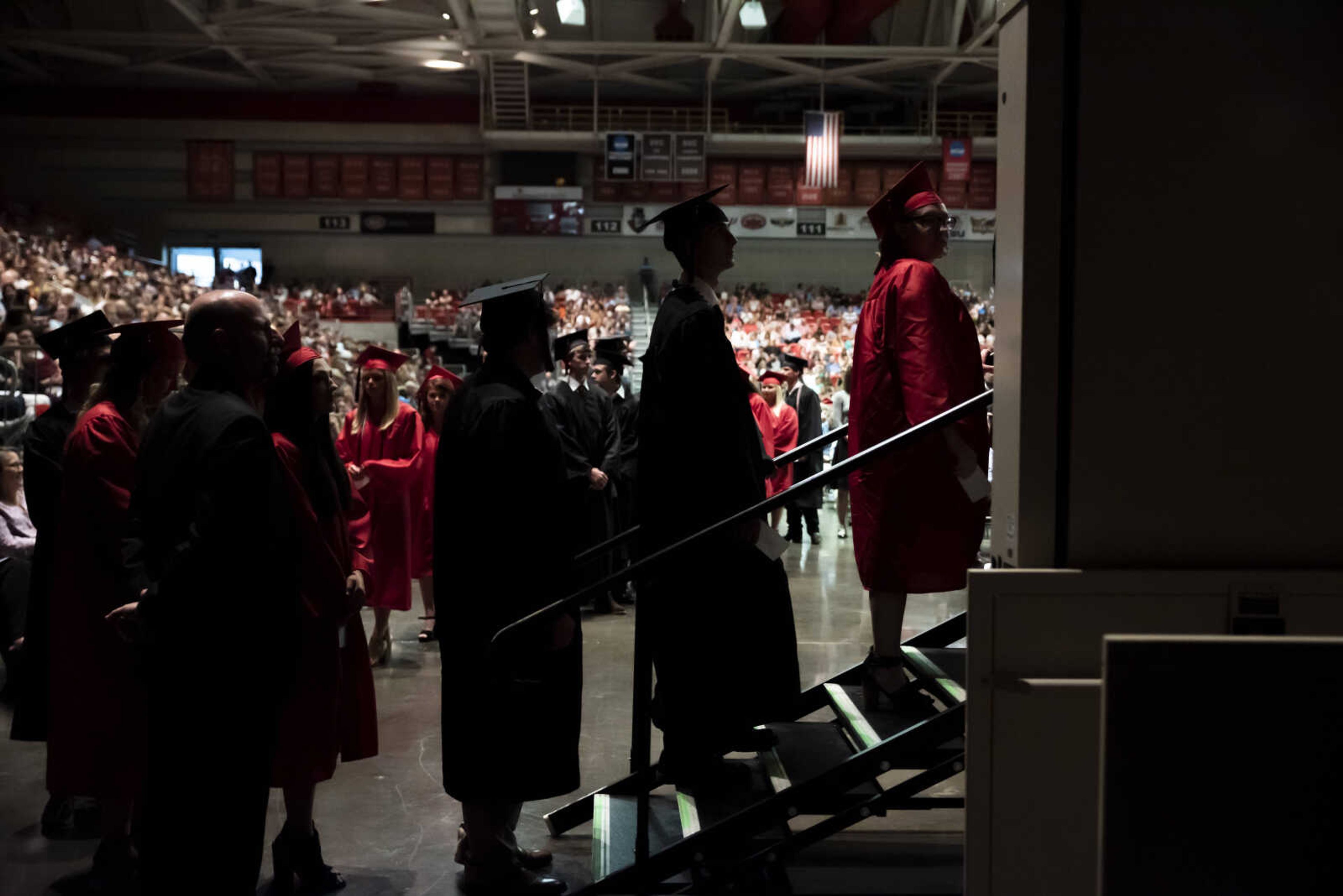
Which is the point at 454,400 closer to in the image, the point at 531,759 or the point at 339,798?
the point at 531,759

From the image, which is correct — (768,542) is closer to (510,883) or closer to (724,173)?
(510,883)

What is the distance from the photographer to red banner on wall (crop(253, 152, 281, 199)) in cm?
2744

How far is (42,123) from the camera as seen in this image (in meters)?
27.0

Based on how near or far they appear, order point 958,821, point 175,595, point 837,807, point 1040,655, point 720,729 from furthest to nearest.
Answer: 1. point 958,821
2. point 720,729
3. point 837,807
4. point 175,595
5. point 1040,655

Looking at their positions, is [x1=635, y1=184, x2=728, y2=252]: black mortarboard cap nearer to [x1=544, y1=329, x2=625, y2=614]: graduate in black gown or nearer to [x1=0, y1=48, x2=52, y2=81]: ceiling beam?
[x1=544, y1=329, x2=625, y2=614]: graduate in black gown

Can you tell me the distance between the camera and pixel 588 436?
7852mm

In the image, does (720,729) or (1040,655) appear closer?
(1040,655)

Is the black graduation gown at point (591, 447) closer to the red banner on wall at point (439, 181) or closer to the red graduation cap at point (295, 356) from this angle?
the red graduation cap at point (295, 356)

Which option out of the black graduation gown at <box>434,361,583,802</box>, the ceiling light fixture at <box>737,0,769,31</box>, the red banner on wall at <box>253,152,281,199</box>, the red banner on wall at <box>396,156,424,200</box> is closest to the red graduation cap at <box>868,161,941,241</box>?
the black graduation gown at <box>434,361,583,802</box>

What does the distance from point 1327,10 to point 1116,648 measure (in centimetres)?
134

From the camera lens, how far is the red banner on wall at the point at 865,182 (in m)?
28.1

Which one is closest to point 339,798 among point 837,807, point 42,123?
point 837,807

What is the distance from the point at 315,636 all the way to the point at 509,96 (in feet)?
79.9

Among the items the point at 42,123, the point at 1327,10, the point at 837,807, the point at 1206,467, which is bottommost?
the point at 837,807
